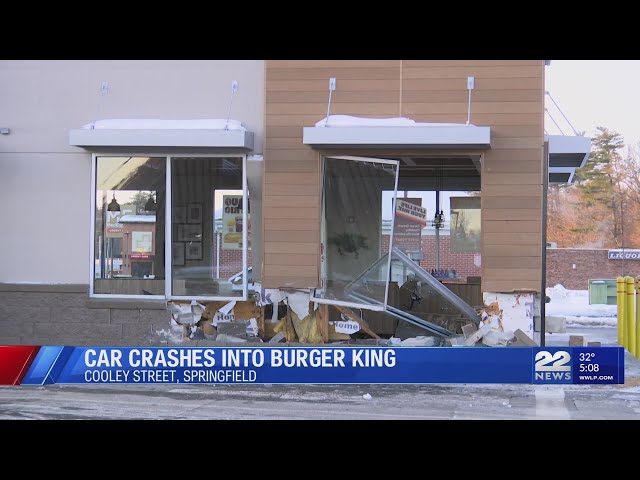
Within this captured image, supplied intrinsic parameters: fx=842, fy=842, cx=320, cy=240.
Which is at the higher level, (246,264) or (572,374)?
(246,264)

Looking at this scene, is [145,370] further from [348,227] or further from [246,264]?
[348,227]

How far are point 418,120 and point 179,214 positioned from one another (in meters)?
3.57

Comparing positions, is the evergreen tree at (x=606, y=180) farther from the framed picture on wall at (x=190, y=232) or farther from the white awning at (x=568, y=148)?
the framed picture on wall at (x=190, y=232)

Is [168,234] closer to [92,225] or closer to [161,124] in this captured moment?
[92,225]

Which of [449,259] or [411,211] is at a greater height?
[411,211]

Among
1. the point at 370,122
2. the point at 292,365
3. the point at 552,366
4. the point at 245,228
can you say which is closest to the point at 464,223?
the point at 370,122

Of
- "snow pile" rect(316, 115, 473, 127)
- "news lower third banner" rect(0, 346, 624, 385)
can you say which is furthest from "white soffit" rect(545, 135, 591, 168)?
"news lower third banner" rect(0, 346, 624, 385)

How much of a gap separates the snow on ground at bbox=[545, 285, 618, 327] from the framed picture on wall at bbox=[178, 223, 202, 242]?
10606mm

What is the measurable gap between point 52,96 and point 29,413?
493 centimetres

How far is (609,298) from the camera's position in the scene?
27.7 metres

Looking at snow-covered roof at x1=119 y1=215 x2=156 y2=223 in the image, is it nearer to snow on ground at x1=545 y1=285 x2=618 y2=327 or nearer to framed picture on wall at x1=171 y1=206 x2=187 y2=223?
framed picture on wall at x1=171 y1=206 x2=187 y2=223

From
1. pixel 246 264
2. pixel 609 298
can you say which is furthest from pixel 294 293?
pixel 609 298

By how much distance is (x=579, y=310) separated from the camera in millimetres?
23031

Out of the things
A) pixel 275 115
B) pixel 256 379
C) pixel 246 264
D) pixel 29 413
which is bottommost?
pixel 29 413
